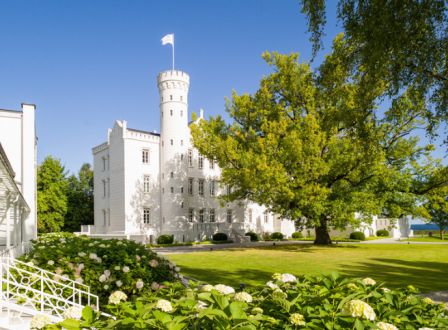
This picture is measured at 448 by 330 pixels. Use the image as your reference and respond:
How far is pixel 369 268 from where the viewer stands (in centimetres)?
1836

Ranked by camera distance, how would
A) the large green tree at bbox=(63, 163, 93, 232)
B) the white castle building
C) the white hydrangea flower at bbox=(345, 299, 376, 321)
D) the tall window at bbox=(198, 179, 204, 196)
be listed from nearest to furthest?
the white hydrangea flower at bbox=(345, 299, 376, 321) < the white castle building < the tall window at bbox=(198, 179, 204, 196) < the large green tree at bbox=(63, 163, 93, 232)

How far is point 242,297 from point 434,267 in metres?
19.0

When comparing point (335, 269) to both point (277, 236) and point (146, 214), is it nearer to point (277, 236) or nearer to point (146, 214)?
point (146, 214)

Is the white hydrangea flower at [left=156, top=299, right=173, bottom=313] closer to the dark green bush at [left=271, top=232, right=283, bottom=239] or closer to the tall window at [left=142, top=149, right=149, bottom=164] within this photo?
the tall window at [left=142, top=149, right=149, bottom=164]

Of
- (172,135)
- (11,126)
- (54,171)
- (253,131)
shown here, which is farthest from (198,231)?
(11,126)

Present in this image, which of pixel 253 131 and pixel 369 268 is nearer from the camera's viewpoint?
pixel 369 268

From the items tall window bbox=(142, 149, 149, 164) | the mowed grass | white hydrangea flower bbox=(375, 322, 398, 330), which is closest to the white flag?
tall window bbox=(142, 149, 149, 164)

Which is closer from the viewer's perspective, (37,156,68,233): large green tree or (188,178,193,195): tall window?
(188,178,193,195): tall window

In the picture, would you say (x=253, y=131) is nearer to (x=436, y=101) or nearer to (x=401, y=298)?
(x=436, y=101)

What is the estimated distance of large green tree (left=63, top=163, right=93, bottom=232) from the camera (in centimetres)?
5462

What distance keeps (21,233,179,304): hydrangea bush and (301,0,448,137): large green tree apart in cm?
831

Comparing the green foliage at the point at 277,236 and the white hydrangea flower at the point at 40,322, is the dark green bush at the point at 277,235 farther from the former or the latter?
the white hydrangea flower at the point at 40,322

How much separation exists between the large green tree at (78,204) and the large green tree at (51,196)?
232 cm

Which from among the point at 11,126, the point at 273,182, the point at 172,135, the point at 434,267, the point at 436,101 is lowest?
the point at 434,267
